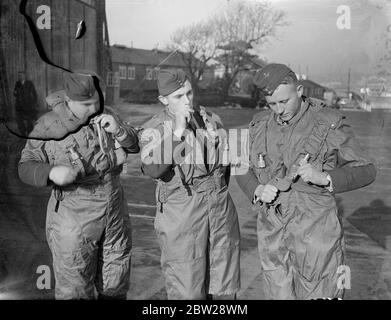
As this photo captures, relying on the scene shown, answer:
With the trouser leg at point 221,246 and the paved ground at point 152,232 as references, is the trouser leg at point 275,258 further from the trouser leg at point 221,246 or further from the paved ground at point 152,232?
the paved ground at point 152,232

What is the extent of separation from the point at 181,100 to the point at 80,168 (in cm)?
50

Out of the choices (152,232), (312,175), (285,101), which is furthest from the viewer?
(152,232)

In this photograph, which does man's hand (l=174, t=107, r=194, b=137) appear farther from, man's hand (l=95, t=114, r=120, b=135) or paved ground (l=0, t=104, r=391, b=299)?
paved ground (l=0, t=104, r=391, b=299)

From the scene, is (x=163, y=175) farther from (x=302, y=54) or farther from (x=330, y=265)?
(x=302, y=54)

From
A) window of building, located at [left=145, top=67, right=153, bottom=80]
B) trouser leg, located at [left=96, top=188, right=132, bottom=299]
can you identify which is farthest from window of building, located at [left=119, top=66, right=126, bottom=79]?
trouser leg, located at [left=96, top=188, right=132, bottom=299]

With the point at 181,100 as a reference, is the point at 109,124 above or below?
below

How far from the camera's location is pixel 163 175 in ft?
7.07

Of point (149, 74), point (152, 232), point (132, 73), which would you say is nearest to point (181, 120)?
point (149, 74)

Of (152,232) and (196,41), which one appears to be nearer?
(196,41)

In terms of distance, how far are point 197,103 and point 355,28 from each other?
0.84m

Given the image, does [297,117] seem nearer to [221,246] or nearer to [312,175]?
[312,175]

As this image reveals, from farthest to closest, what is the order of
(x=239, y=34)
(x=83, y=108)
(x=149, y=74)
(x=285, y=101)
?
(x=239, y=34), (x=149, y=74), (x=83, y=108), (x=285, y=101)

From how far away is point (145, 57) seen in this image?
99.2 inches
